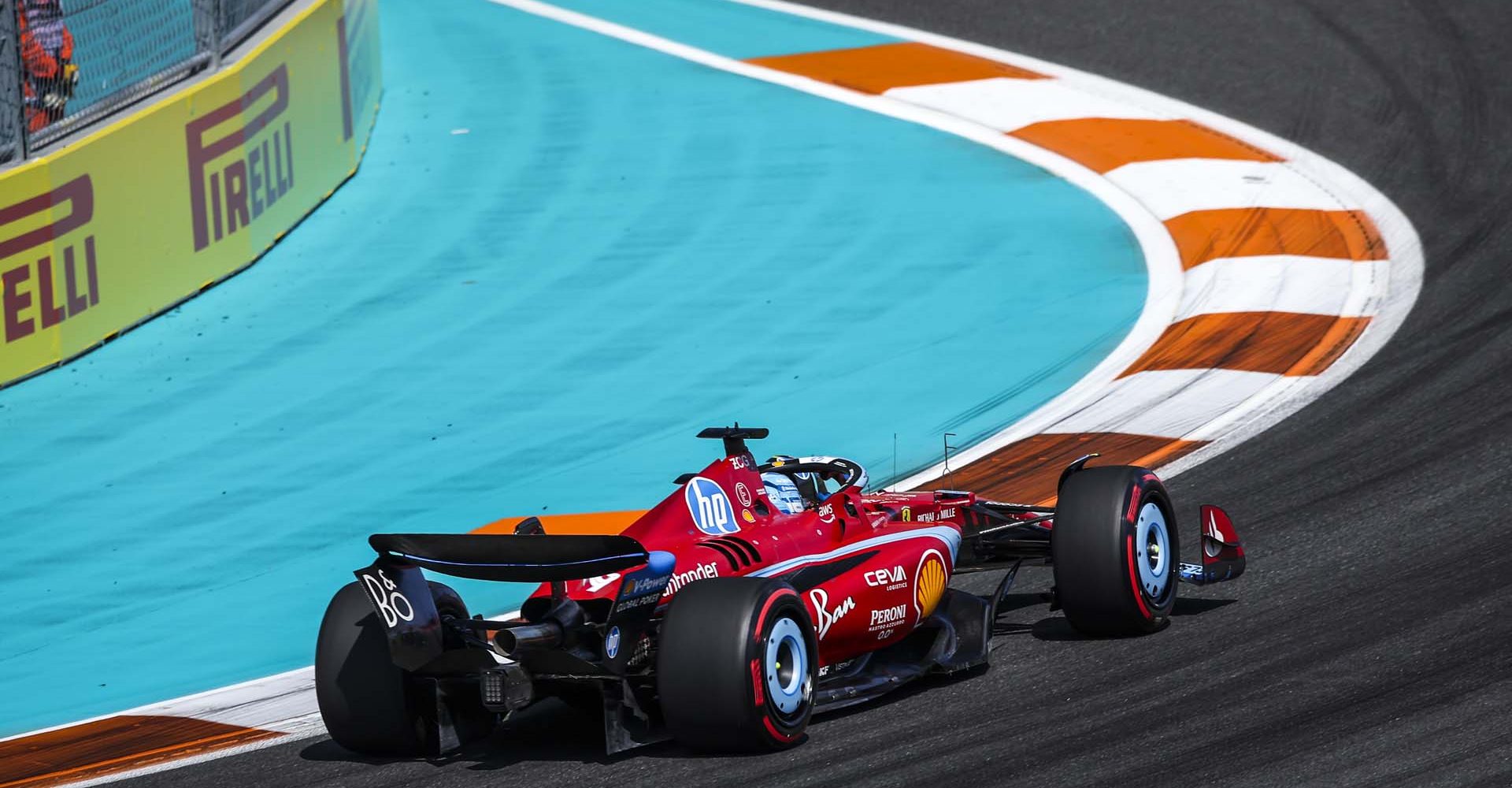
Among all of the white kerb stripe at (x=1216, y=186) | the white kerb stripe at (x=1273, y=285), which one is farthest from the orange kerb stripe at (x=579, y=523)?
the white kerb stripe at (x=1216, y=186)

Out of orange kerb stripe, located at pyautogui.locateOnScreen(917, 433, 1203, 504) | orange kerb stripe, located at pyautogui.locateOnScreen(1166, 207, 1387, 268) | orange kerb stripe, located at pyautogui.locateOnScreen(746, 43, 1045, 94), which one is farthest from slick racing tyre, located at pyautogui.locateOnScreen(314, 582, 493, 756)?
orange kerb stripe, located at pyautogui.locateOnScreen(746, 43, 1045, 94)

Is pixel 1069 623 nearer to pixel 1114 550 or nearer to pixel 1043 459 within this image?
pixel 1114 550

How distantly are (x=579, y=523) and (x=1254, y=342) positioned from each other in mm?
3806

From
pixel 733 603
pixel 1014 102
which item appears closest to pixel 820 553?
pixel 733 603

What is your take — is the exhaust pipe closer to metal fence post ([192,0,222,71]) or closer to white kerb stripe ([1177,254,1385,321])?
white kerb stripe ([1177,254,1385,321])

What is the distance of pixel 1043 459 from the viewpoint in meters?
8.99

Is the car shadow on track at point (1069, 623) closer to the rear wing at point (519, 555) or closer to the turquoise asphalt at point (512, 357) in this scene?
the rear wing at point (519, 555)

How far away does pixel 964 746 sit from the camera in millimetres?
5777

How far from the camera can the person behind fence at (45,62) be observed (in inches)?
422

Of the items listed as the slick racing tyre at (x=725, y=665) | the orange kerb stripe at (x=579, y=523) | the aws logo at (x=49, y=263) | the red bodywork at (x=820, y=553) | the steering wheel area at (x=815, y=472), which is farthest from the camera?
the aws logo at (x=49, y=263)

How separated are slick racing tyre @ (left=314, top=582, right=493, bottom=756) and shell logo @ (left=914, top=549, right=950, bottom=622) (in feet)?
4.89

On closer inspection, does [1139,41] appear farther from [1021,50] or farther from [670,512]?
[670,512]

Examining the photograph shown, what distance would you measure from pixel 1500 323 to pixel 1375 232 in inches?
76.4

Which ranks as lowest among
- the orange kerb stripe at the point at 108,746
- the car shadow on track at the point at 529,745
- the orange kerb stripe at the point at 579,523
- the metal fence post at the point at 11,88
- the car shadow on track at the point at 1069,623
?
the orange kerb stripe at the point at 108,746
